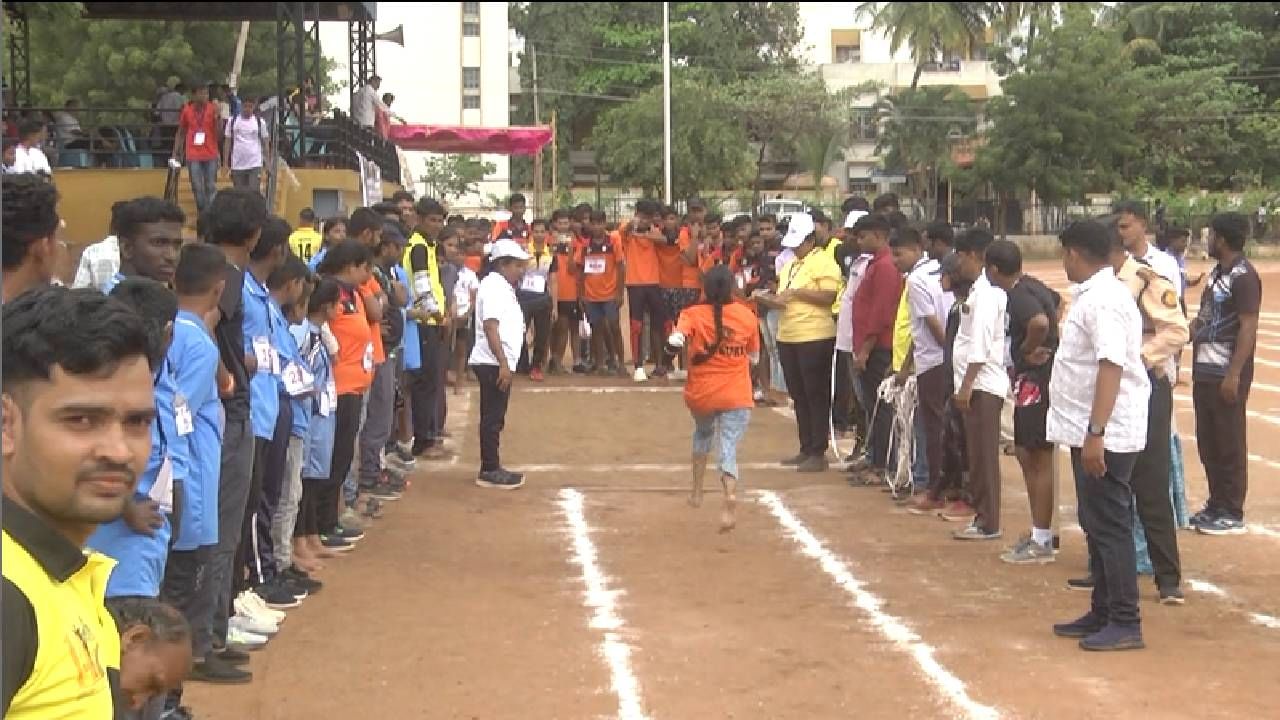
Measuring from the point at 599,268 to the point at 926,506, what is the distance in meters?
8.77

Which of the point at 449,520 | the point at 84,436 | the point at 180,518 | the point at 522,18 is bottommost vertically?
the point at 449,520

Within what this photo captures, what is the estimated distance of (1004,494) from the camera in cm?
1131

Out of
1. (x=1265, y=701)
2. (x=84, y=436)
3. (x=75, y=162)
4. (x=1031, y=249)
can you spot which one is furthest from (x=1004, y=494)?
(x=1031, y=249)

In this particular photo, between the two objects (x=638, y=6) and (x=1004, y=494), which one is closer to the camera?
(x=1004, y=494)

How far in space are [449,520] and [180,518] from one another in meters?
5.22

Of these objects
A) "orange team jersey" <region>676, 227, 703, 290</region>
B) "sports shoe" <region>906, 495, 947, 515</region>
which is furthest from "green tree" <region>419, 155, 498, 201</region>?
"sports shoe" <region>906, 495, 947, 515</region>

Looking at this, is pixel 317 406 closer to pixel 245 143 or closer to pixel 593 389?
pixel 593 389

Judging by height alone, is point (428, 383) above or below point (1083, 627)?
above

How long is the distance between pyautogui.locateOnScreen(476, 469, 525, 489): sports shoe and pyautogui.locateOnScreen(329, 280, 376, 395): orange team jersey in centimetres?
280

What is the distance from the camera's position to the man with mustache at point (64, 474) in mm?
2152

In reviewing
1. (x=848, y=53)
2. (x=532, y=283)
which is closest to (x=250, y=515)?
(x=532, y=283)

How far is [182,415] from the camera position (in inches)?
205

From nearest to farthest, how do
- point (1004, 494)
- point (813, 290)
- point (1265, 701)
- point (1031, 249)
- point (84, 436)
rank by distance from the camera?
point (84, 436) → point (1265, 701) → point (1004, 494) → point (813, 290) → point (1031, 249)

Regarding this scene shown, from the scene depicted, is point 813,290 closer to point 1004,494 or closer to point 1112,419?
point 1004,494
